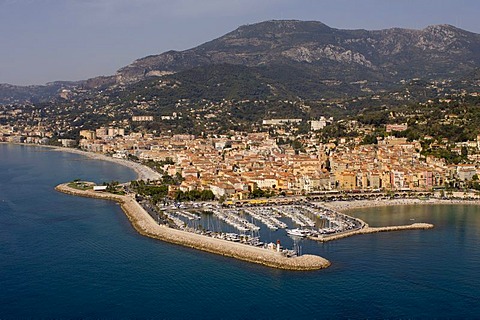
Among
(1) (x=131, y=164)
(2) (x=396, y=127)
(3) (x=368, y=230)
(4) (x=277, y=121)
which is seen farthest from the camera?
(4) (x=277, y=121)

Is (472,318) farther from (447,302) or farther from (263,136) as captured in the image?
(263,136)

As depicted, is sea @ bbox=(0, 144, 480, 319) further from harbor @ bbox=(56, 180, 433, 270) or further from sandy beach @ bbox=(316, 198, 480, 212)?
sandy beach @ bbox=(316, 198, 480, 212)

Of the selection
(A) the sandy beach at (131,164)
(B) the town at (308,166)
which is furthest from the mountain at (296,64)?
(B) the town at (308,166)

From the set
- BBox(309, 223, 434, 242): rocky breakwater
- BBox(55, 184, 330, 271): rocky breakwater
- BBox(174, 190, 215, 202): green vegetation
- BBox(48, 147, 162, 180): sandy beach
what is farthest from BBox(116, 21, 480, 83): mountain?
BBox(55, 184, 330, 271): rocky breakwater

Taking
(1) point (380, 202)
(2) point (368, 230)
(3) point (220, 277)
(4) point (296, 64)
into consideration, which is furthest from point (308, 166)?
(4) point (296, 64)

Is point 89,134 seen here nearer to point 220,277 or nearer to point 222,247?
point 222,247

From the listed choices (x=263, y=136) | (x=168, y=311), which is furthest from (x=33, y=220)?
(x=263, y=136)

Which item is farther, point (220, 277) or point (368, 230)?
point (368, 230)
